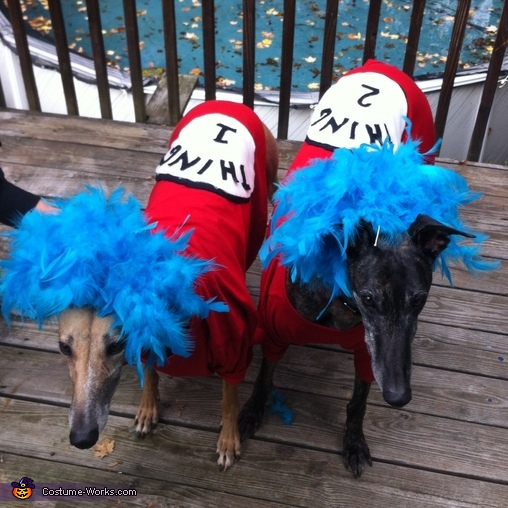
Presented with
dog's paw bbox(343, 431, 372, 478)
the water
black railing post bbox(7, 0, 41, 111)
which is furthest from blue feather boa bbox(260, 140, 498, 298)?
the water

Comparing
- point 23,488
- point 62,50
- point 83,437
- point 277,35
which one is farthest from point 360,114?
point 277,35

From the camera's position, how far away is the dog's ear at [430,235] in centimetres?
182

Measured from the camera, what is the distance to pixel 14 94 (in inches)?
205

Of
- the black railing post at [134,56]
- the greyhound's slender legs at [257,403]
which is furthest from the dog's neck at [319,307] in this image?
the black railing post at [134,56]

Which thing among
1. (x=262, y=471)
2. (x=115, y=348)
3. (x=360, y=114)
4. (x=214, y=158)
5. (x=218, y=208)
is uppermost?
(x=360, y=114)

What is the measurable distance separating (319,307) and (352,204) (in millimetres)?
488

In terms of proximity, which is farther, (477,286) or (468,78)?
(468,78)

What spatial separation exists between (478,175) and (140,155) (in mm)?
2429

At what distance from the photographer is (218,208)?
2369 mm

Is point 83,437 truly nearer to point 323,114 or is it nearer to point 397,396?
point 397,396

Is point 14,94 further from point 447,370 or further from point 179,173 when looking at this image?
point 447,370

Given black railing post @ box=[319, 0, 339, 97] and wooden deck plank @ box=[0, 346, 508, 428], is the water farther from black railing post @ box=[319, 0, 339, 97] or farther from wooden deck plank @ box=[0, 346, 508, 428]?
wooden deck plank @ box=[0, 346, 508, 428]

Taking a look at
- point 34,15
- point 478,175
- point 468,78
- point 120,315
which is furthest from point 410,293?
point 34,15

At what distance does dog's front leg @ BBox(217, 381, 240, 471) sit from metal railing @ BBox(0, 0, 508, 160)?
251 cm
